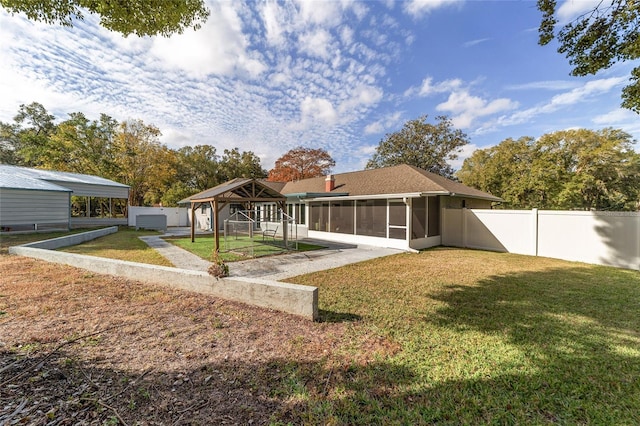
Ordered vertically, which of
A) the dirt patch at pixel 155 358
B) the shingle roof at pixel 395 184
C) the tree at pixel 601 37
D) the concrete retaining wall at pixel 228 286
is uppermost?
the tree at pixel 601 37

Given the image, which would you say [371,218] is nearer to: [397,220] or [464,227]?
[397,220]

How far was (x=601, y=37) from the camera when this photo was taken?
685cm

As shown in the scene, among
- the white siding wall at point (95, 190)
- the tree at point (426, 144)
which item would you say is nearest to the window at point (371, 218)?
the tree at point (426, 144)

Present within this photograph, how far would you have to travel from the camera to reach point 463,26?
990 centimetres

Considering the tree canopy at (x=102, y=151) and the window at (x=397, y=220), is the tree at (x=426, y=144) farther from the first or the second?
the tree canopy at (x=102, y=151)

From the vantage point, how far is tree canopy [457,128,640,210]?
20234 mm

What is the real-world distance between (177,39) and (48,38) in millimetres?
3769

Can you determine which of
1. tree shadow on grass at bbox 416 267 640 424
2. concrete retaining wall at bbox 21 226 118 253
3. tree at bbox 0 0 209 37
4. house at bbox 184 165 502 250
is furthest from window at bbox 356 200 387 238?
concrete retaining wall at bbox 21 226 118 253

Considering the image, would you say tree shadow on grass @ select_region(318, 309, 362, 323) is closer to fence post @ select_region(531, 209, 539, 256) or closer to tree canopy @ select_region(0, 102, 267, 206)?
fence post @ select_region(531, 209, 539, 256)

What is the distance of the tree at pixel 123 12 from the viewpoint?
15.1 ft

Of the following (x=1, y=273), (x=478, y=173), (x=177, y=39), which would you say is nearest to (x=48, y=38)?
(x=177, y=39)

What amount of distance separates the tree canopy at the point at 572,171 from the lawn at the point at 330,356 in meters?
20.0

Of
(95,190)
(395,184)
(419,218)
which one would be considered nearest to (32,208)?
(95,190)

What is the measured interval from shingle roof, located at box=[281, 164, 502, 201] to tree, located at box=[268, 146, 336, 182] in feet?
50.3
